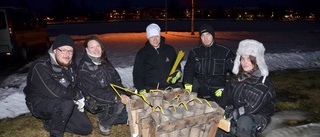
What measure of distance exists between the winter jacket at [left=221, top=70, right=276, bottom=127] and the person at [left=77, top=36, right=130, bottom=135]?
1429 millimetres

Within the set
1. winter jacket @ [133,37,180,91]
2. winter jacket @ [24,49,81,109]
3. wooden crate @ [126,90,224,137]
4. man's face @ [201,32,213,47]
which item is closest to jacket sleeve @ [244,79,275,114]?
wooden crate @ [126,90,224,137]

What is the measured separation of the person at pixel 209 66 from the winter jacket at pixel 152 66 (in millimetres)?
366

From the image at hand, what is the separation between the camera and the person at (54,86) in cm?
310

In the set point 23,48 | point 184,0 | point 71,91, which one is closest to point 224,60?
point 71,91

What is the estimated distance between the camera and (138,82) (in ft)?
13.5

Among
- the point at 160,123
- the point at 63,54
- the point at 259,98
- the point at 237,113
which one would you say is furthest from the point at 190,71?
the point at 160,123

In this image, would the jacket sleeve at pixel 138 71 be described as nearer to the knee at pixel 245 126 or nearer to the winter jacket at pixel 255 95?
the winter jacket at pixel 255 95

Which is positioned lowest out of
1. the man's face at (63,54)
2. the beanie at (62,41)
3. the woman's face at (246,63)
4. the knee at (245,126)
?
the knee at (245,126)

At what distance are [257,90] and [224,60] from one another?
1.35 meters

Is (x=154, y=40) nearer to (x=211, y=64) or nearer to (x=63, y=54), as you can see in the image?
(x=211, y=64)

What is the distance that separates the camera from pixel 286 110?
4676 millimetres

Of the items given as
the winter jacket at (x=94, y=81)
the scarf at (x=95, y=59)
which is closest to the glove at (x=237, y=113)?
the winter jacket at (x=94, y=81)

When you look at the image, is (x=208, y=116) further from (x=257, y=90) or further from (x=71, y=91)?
(x=71, y=91)

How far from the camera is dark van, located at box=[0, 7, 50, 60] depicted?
8.40 m
